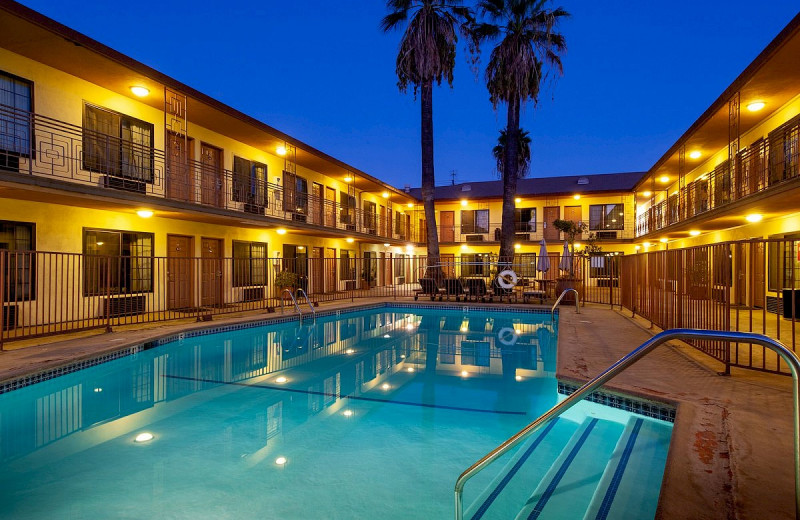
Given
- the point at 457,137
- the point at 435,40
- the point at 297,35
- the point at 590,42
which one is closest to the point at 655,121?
the point at 590,42

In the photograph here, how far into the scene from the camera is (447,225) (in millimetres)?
29656

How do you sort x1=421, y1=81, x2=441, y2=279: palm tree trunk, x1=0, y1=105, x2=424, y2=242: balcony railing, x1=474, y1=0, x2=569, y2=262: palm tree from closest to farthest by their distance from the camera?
x1=0, y1=105, x2=424, y2=242: balcony railing, x1=474, y1=0, x2=569, y2=262: palm tree, x1=421, y1=81, x2=441, y2=279: palm tree trunk

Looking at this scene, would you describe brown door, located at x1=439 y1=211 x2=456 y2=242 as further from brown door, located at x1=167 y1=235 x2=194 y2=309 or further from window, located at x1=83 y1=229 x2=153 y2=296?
window, located at x1=83 y1=229 x2=153 y2=296

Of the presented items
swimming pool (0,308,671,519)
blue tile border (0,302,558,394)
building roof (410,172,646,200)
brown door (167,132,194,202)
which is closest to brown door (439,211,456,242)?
building roof (410,172,646,200)

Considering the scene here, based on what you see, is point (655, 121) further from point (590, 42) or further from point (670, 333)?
point (670, 333)

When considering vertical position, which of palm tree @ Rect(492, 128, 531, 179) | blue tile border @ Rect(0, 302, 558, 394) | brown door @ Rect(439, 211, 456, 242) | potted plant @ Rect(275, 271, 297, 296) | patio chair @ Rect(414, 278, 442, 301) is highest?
palm tree @ Rect(492, 128, 531, 179)

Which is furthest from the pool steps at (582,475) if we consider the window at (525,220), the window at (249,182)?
the window at (525,220)

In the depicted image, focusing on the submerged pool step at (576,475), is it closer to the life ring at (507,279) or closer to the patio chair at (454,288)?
the life ring at (507,279)

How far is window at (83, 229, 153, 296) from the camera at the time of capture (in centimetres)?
1105

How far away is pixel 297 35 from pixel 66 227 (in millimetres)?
153775

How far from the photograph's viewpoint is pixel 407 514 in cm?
330

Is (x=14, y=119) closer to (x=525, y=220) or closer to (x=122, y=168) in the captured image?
(x=122, y=168)

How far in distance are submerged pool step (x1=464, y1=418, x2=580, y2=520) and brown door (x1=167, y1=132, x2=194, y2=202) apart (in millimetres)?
11397

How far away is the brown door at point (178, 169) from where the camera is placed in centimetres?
1260
